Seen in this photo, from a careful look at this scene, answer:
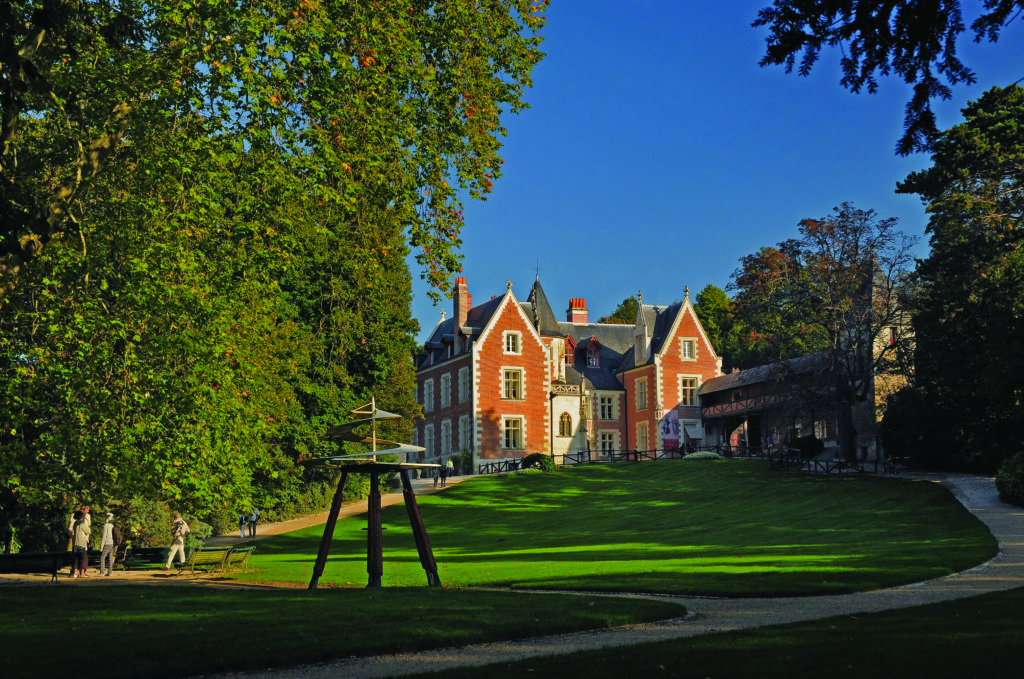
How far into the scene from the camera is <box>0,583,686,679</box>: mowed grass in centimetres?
926

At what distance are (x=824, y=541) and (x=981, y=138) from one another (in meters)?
11.2

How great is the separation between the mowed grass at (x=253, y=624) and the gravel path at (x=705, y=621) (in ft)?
1.19

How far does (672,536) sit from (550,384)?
32.3 metres

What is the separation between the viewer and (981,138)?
24266 millimetres

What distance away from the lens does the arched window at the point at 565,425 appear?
60838 millimetres

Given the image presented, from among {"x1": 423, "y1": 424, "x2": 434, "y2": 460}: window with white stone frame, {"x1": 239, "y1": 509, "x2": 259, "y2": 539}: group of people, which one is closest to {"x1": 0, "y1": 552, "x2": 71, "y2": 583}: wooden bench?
{"x1": 239, "y1": 509, "x2": 259, "y2": 539}: group of people

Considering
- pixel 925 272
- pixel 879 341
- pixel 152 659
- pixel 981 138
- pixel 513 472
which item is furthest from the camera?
pixel 513 472

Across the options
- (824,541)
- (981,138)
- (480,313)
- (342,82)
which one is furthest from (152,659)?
(480,313)

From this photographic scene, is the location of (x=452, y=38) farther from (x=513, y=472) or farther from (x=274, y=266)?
(x=513, y=472)

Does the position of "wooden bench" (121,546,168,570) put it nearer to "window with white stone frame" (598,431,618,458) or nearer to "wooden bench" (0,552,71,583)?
"wooden bench" (0,552,71,583)

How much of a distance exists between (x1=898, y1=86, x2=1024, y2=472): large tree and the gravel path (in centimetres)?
1213

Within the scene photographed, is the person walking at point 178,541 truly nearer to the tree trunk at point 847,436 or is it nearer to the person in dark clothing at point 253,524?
the person in dark clothing at point 253,524

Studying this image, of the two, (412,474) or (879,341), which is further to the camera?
(412,474)

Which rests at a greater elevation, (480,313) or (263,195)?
(480,313)
